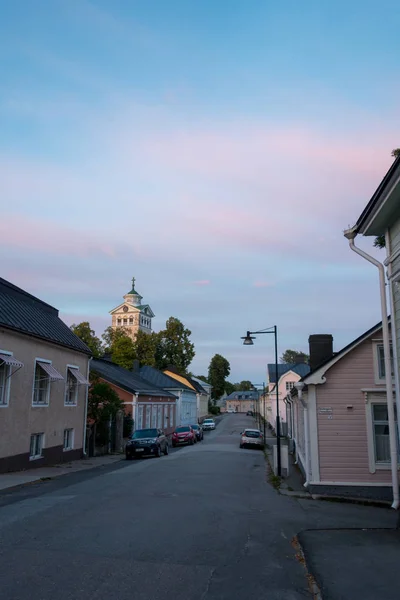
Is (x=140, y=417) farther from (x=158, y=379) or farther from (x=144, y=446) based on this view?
(x=158, y=379)

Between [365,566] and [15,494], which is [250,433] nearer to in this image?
[15,494]

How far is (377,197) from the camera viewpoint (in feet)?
27.6

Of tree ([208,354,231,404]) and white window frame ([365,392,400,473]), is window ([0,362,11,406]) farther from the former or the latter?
tree ([208,354,231,404])

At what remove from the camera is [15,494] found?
45.4 feet

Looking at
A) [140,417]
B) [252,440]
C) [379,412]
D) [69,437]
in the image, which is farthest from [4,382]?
[252,440]

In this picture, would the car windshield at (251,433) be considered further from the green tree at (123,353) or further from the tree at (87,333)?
the tree at (87,333)

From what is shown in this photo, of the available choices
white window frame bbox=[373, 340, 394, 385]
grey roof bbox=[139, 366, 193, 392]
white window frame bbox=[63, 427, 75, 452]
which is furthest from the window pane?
grey roof bbox=[139, 366, 193, 392]

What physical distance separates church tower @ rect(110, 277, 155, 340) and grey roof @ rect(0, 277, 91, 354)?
8509 centimetres

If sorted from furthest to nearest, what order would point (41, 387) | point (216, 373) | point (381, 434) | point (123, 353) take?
point (216, 373)
point (123, 353)
point (41, 387)
point (381, 434)

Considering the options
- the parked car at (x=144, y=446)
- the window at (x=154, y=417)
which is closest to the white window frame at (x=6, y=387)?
the parked car at (x=144, y=446)

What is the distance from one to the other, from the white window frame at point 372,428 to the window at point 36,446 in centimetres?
1346

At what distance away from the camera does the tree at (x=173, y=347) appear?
82750 mm

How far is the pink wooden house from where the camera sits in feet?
45.7

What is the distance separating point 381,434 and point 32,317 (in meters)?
15.1
